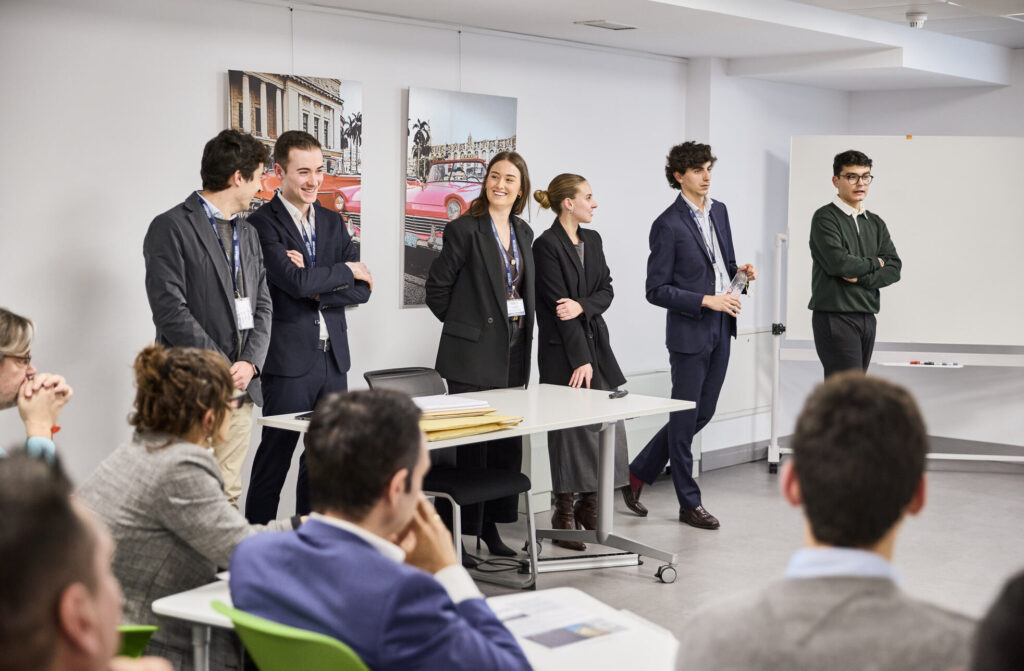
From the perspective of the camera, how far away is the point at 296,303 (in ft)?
15.6

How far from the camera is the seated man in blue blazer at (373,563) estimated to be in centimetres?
177

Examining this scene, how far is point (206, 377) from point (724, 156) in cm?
553

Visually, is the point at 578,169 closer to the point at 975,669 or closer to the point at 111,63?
the point at 111,63

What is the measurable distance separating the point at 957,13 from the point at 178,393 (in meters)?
5.60

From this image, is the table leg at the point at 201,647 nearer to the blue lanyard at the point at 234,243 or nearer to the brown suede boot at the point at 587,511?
the blue lanyard at the point at 234,243

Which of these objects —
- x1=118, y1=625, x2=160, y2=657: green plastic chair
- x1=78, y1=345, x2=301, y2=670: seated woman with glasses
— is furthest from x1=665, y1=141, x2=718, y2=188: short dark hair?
x1=118, y1=625, x2=160, y2=657: green plastic chair

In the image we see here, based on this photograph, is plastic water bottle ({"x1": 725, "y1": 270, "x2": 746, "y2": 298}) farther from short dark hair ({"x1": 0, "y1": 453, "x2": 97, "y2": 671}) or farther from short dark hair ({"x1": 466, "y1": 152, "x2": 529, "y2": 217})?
short dark hair ({"x1": 0, "y1": 453, "x2": 97, "y2": 671})

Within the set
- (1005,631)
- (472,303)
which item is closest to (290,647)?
(1005,631)

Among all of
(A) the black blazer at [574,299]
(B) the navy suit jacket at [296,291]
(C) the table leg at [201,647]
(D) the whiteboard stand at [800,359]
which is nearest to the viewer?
(C) the table leg at [201,647]

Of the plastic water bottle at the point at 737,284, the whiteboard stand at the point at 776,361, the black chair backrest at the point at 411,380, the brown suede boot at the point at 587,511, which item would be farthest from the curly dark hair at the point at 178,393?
the whiteboard stand at the point at 776,361

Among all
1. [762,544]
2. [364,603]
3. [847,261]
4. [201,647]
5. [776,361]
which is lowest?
[762,544]

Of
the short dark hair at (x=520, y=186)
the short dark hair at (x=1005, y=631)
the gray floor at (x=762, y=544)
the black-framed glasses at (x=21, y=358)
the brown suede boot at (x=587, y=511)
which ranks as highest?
the short dark hair at (x=520, y=186)

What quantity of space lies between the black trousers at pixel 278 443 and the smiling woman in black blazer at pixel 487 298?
601mm

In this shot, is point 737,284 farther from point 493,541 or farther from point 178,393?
point 178,393
